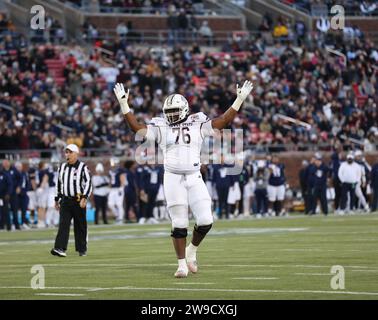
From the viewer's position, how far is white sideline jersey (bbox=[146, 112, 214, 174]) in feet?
40.4

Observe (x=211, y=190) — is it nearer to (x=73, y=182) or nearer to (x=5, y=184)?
(x=5, y=184)

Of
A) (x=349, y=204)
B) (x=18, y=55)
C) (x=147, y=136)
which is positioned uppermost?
(x=18, y=55)

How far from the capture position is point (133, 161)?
2927 cm

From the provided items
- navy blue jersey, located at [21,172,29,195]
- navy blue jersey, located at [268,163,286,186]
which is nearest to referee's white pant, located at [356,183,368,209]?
navy blue jersey, located at [268,163,286,186]

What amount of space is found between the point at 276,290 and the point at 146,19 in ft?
99.2

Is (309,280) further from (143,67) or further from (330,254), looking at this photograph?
(143,67)

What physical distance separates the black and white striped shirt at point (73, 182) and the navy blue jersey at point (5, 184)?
9.20 metres

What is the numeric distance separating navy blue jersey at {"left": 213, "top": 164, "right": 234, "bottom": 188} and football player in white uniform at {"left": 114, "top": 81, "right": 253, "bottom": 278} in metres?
16.8

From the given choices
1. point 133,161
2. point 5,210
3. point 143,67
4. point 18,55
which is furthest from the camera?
point 143,67

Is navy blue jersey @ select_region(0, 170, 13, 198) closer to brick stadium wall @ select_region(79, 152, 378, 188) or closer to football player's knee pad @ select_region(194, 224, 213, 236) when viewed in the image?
brick stadium wall @ select_region(79, 152, 378, 188)

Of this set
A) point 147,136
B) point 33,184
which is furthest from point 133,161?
point 147,136

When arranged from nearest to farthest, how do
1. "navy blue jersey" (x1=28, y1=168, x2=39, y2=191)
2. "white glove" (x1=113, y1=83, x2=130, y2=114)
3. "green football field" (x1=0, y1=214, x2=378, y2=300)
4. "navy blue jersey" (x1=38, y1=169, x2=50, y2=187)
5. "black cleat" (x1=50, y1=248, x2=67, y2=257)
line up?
1. "green football field" (x1=0, y1=214, x2=378, y2=300)
2. "white glove" (x1=113, y1=83, x2=130, y2=114)
3. "black cleat" (x1=50, y1=248, x2=67, y2=257)
4. "navy blue jersey" (x1=38, y1=169, x2=50, y2=187)
5. "navy blue jersey" (x1=28, y1=168, x2=39, y2=191)

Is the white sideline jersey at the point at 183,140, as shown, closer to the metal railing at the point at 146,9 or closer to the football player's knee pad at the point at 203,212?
the football player's knee pad at the point at 203,212

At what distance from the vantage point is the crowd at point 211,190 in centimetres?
2625
